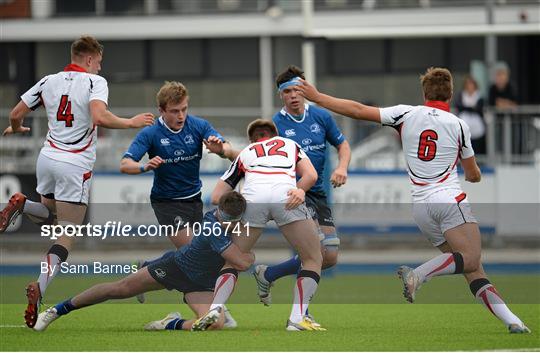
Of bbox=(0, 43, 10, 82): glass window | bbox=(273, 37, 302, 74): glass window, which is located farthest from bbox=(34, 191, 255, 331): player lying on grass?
bbox=(0, 43, 10, 82): glass window

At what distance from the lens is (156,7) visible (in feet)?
108

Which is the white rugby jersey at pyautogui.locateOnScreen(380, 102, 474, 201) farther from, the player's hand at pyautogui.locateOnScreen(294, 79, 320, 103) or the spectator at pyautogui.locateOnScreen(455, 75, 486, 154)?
the spectator at pyautogui.locateOnScreen(455, 75, 486, 154)

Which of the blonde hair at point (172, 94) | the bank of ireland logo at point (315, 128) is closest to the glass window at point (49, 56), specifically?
the bank of ireland logo at point (315, 128)

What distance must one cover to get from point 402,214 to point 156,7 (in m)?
11.7

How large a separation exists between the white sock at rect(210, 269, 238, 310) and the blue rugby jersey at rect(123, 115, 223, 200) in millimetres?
1353

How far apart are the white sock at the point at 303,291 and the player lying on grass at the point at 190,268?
49 cm

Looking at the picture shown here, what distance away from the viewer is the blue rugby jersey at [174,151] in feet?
41.4

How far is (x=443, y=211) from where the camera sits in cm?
1162

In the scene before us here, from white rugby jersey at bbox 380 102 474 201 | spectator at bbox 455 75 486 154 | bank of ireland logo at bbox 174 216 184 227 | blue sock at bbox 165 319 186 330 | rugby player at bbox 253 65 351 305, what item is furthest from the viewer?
spectator at bbox 455 75 486 154

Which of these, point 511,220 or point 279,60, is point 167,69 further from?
point 511,220

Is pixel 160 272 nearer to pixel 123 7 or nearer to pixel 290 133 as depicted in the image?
pixel 290 133

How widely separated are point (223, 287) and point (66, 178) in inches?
72.5

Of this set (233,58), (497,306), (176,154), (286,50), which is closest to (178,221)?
(176,154)

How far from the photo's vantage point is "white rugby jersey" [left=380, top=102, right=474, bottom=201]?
38.3 ft
